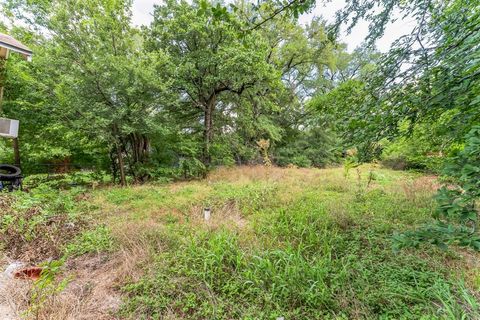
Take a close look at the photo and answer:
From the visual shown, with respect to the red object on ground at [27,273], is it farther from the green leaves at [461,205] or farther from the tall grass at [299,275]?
the green leaves at [461,205]

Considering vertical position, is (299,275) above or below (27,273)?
above

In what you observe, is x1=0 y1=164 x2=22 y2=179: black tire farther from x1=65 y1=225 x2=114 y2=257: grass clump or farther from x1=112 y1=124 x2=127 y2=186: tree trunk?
x1=65 y1=225 x2=114 y2=257: grass clump

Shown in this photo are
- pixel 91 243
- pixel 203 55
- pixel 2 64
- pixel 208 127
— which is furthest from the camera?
pixel 208 127

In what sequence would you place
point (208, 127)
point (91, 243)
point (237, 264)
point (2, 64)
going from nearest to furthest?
1. point (237, 264)
2. point (91, 243)
3. point (2, 64)
4. point (208, 127)

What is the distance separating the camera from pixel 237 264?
2.35 m

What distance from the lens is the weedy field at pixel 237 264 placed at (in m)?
1.83

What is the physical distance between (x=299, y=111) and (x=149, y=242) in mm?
12612

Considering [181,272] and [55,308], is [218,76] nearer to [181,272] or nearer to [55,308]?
[181,272]

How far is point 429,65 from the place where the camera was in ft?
6.33

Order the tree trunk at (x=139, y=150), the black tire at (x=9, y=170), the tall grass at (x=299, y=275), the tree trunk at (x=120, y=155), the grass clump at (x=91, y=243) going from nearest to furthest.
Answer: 1. the tall grass at (x=299, y=275)
2. the grass clump at (x=91, y=243)
3. the black tire at (x=9, y=170)
4. the tree trunk at (x=120, y=155)
5. the tree trunk at (x=139, y=150)

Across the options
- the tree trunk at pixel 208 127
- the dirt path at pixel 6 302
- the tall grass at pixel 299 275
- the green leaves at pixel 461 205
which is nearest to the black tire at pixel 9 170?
the dirt path at pixel 6 302

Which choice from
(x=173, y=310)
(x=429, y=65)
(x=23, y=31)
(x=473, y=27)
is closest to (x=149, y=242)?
(x=173, y=310)

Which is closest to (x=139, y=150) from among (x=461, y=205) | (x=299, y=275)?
(x=299, y=275)

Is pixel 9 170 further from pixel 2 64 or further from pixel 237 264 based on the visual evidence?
pixel 237 264
